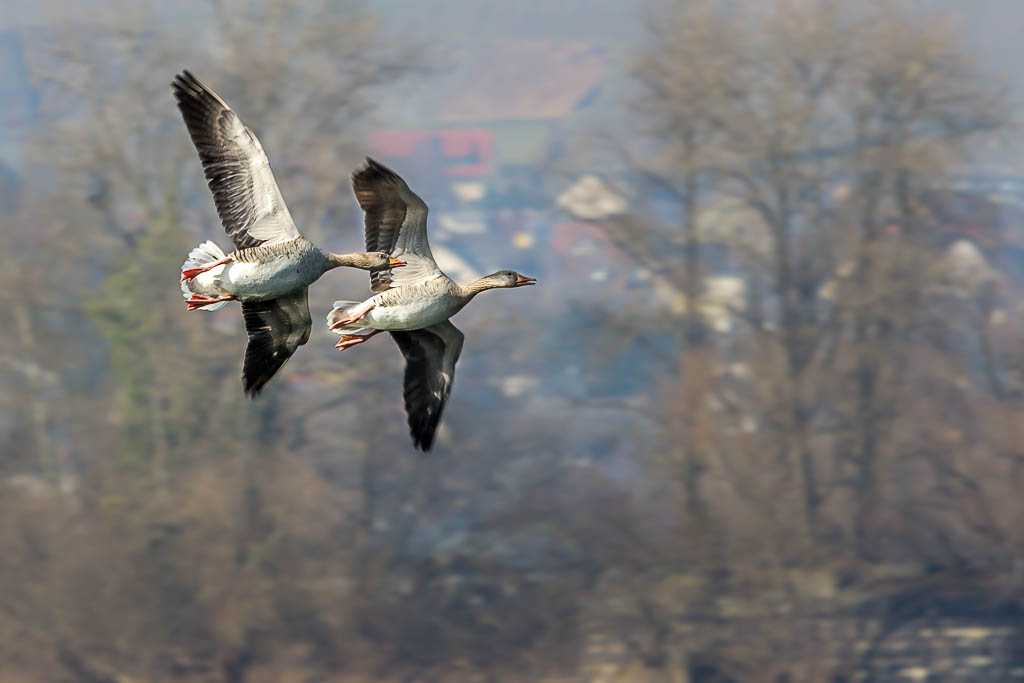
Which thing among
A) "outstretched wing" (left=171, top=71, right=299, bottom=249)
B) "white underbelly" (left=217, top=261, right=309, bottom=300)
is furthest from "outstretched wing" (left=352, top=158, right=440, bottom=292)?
"white underbelly" (left=217, top=261, right=309, bottom=300)

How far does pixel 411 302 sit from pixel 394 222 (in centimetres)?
94

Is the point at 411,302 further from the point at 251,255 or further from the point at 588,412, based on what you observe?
the point at 588,412

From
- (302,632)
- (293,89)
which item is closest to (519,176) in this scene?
(293,89)

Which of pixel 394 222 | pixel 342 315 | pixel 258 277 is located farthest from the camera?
pixel 394 222

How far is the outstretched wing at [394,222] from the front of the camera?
1208 cm

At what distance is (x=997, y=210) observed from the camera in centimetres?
5628

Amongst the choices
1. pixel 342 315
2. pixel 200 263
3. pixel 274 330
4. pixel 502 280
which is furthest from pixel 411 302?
pixel 200 263

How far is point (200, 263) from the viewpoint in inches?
458

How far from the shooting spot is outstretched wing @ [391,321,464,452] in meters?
12.7

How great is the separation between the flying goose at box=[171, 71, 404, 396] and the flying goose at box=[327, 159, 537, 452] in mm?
230

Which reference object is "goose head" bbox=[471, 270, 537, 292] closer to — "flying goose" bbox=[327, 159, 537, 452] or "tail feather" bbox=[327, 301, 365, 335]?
"flying goose" bbox=[327, 159, 537, 452]

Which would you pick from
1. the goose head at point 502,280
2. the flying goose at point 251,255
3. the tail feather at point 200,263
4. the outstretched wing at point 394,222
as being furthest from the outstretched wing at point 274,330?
the goose head at point 502,280

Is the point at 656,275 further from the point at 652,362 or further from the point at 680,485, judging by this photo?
the point at 680,485

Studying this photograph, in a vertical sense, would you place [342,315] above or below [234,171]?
below
